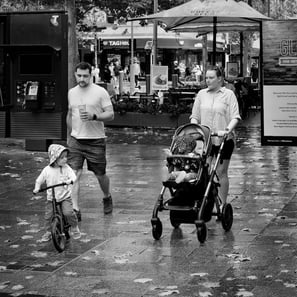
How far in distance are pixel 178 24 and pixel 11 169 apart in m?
10.1

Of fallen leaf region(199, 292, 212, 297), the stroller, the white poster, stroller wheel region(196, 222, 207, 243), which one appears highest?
the white poster

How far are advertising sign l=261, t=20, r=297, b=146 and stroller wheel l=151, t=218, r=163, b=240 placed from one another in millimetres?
5493

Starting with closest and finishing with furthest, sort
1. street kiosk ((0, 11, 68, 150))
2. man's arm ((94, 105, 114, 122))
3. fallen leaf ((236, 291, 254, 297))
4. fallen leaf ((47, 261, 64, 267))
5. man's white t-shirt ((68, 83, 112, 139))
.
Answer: fallen leaf ((236, 291, 254, 297)) → fallen leaf ((47, 261, 64, 267)) → man's arm ((94, 105, 114, 122)) → man's white t-shirt ((68, 83, 112, 139)) → street kiosk ((0, 11, 68, 150))

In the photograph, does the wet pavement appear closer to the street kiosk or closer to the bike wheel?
the bike wheel

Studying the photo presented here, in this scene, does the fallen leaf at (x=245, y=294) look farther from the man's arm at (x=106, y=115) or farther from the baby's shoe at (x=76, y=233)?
the man's arm at (x=106, y=115)

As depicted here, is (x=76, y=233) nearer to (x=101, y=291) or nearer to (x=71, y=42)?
(x=101, y=291)

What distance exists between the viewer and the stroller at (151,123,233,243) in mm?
8258

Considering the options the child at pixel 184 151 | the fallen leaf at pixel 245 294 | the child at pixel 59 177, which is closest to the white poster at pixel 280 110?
the child at pixel 184 151

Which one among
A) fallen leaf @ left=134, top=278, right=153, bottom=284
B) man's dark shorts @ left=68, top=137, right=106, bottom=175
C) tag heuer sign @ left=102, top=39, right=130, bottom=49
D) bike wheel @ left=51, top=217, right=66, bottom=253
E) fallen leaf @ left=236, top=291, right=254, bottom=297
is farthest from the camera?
tag heuer sign @ left=102, top=39, right=130, bottom=49

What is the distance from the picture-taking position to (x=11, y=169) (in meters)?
14.0

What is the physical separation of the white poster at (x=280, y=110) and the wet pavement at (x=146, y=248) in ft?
2.42

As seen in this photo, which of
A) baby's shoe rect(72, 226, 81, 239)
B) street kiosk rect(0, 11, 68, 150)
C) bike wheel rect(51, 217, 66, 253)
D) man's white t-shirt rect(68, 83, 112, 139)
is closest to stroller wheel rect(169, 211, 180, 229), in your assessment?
baby's shoe rect(72, 226, 81, 239)

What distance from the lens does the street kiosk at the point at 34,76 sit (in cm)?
1634

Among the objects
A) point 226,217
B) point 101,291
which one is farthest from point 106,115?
point 101,291
